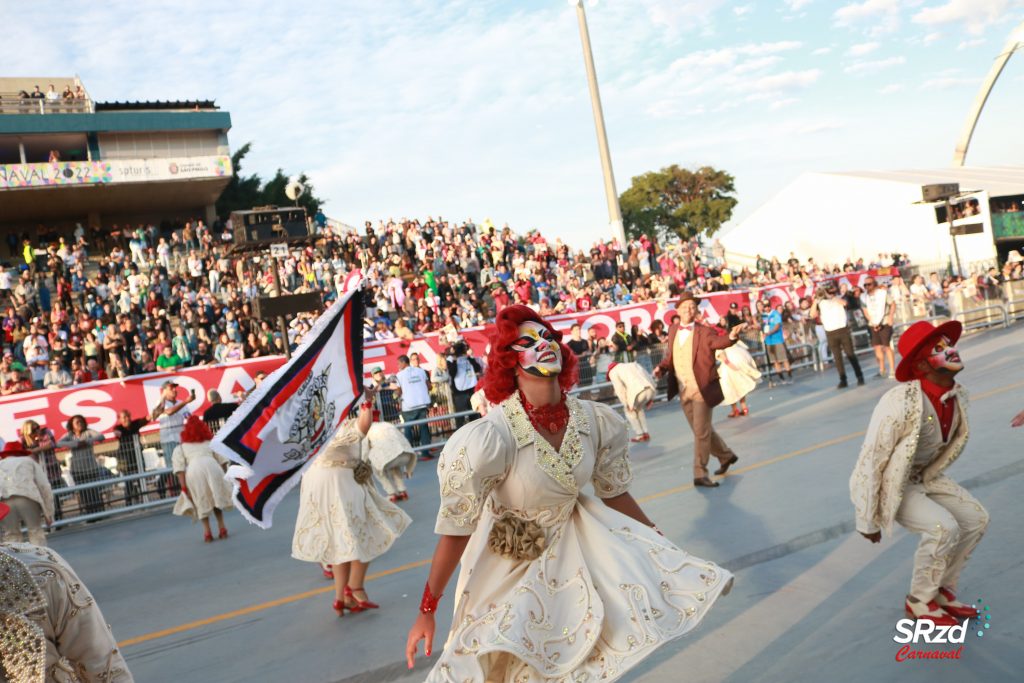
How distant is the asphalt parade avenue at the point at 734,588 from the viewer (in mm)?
5141

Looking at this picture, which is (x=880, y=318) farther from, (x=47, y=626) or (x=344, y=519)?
(x=47, y=626)

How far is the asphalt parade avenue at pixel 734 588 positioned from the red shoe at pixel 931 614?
15 centimetres

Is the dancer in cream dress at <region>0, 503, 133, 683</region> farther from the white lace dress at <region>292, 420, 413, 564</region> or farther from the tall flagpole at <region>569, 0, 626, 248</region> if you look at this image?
the tall flagpole at <region>569, 0, 626, 248</region>

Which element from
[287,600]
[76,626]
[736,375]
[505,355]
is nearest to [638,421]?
[736,375]

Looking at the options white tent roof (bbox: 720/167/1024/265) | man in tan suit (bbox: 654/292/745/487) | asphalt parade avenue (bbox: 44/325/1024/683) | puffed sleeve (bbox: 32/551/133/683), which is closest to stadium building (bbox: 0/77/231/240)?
white tent roof (bbox: 720/167/1024/265)

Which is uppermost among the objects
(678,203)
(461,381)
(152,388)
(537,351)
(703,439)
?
(678,203)

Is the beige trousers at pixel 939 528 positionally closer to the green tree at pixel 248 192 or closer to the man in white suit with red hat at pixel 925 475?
the man in white suit with red hat at pixel 925 475

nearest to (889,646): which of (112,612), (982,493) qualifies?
(982,493)

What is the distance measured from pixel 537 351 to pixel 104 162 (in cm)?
3575

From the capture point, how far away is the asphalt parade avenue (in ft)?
16.9

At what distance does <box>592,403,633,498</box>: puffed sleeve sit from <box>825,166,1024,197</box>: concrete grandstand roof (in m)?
41.8

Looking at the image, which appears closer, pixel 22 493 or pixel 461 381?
pixel 22 493

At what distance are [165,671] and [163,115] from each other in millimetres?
37631

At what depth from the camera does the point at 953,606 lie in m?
5.21
